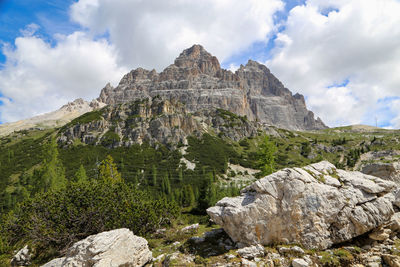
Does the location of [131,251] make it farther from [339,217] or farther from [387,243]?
[387,243]

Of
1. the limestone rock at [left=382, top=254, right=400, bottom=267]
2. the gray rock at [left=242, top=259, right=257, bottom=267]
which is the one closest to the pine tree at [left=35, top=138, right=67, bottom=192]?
the gray rock at [left=242, top=259, right=257, bottom=267]

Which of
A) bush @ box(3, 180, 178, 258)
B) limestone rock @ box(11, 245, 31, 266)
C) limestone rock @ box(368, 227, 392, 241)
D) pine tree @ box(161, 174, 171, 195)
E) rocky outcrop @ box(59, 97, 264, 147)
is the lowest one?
pine tree @ box(161, 174, 171, 195)

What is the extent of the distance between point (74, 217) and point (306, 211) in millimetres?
23068

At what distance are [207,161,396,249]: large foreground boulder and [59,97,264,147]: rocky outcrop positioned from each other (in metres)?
132

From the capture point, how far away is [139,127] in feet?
508

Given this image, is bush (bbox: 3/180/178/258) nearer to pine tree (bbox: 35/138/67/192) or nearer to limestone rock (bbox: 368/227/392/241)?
pine tree (bbox: 35/138/67/192)

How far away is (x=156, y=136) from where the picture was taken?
505ft

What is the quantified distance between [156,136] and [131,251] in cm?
14079

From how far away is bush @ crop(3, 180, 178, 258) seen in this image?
2200cm

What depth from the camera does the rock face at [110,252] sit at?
570 inches

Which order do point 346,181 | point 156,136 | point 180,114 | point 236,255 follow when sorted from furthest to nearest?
point 180,114 → point 156,136 → point 346,181 → point 236,255

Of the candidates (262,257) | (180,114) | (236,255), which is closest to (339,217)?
(262,257)

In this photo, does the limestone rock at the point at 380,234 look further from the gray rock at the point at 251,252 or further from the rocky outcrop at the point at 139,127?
the rocky outcrop at the point at 139,127

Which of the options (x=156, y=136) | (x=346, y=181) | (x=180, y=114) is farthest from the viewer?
(x=180, y=114)
